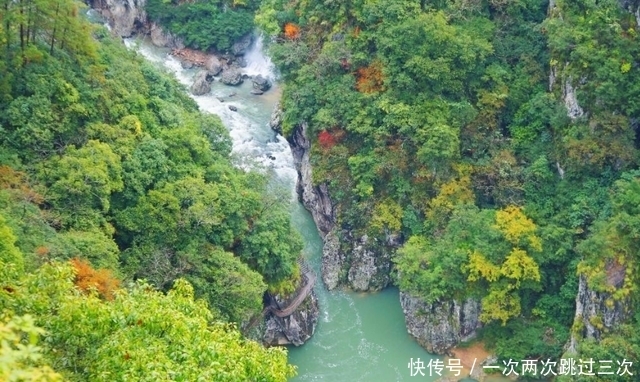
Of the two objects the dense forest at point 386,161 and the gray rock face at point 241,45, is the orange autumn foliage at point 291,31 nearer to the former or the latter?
the dense forest at point 386,161

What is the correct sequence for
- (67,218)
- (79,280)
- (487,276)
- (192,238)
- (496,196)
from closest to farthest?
(79,280), (67,218), (192,238), (487,276), (496,196)

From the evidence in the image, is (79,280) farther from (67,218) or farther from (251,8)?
(251,8)

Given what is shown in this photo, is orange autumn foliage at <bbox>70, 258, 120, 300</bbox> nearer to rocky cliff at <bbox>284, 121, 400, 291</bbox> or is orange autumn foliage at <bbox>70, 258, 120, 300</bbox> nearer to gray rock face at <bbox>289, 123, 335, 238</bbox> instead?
rocky cliff at <bbox>284, 121, 400, 291</bbox>

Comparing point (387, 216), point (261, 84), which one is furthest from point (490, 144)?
point (261, 84)

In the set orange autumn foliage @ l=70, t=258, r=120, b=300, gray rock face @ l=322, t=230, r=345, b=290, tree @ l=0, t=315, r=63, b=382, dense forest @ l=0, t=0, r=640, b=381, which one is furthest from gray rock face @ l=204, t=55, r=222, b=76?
tree @ l=0, t=315, r=63, b=382

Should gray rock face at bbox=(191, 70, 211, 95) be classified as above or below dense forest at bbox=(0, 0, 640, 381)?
below

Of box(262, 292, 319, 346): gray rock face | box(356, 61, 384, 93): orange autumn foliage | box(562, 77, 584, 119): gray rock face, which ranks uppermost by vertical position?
box(562, 77, 584, 119): gray rock face

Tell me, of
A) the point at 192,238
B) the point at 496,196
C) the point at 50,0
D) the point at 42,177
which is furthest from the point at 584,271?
the point at 50,0
